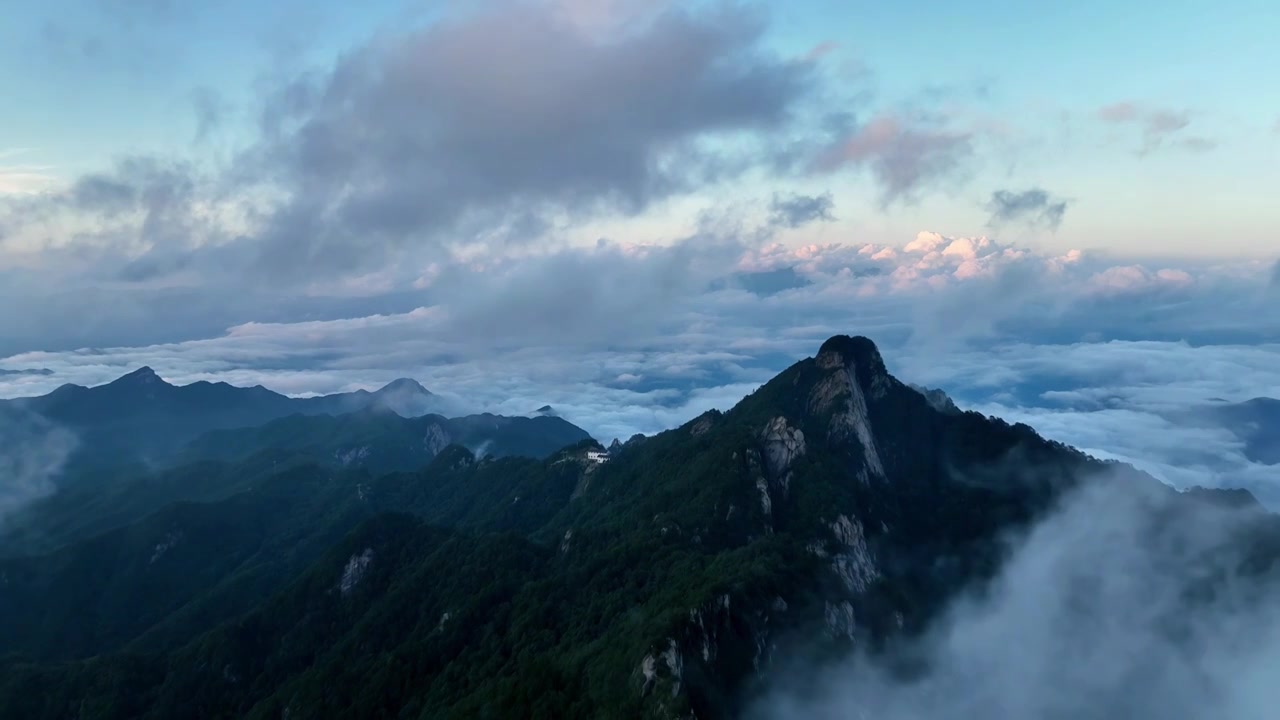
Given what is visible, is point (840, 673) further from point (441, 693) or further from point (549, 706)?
point (441, 693)

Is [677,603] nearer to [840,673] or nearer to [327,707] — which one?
[840,673]

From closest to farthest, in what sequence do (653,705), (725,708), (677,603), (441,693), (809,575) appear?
(653,705), (725,708), (677,603), (441,693), (809,575)

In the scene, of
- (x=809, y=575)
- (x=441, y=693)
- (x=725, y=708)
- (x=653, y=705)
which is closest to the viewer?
(x=653, y=705)

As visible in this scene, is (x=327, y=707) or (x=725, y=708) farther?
(x=327, y=707)

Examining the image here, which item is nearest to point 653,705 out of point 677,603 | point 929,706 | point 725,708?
point 725,708

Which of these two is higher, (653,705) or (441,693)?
(653,705)

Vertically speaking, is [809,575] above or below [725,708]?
above

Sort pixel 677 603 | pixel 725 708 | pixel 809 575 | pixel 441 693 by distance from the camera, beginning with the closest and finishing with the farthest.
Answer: pixel 725 708 → pixel 677 603 → pixel 441 693 → pixel 809 575

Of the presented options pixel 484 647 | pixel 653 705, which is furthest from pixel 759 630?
pixel 484 647

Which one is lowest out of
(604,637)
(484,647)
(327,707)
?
(327,707)

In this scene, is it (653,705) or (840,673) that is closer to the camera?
(653,705)
